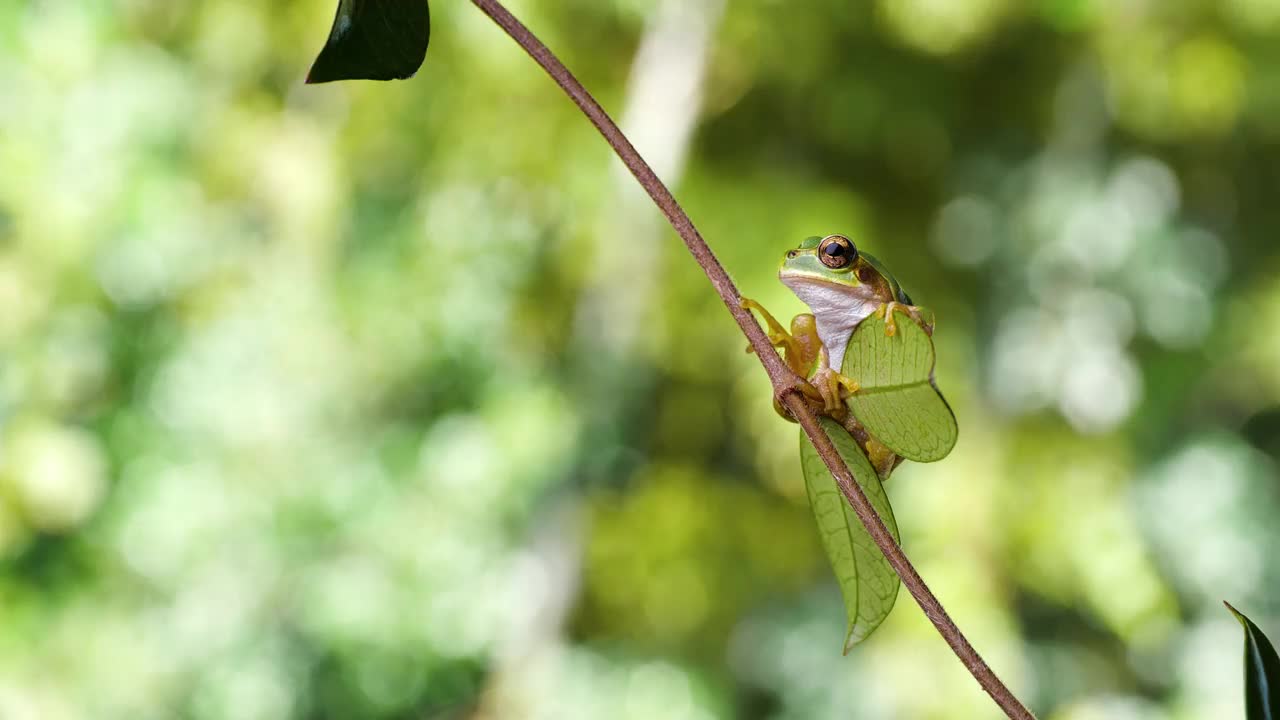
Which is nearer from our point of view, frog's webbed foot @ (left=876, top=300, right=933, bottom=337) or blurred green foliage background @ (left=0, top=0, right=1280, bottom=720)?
frog's webbed foot @ (left=876, top=300, right=933, bottom=337)

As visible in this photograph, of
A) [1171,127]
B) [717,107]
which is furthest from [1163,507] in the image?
[717,107]

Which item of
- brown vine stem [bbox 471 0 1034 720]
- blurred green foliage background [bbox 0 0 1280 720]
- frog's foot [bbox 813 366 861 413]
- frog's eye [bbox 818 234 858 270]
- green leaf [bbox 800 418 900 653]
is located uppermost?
brown vine stem [bbox 471 0 1034 720]

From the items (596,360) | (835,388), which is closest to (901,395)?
(835,388)

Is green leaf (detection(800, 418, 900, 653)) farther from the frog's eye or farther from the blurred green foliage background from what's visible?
the blurred green foliage background

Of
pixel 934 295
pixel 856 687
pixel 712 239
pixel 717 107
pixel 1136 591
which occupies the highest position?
pixel 717 107

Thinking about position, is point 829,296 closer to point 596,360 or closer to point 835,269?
point 835,269

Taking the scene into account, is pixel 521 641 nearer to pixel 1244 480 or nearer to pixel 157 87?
pixel 157 87

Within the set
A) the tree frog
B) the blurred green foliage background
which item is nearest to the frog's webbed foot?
the tree frog
